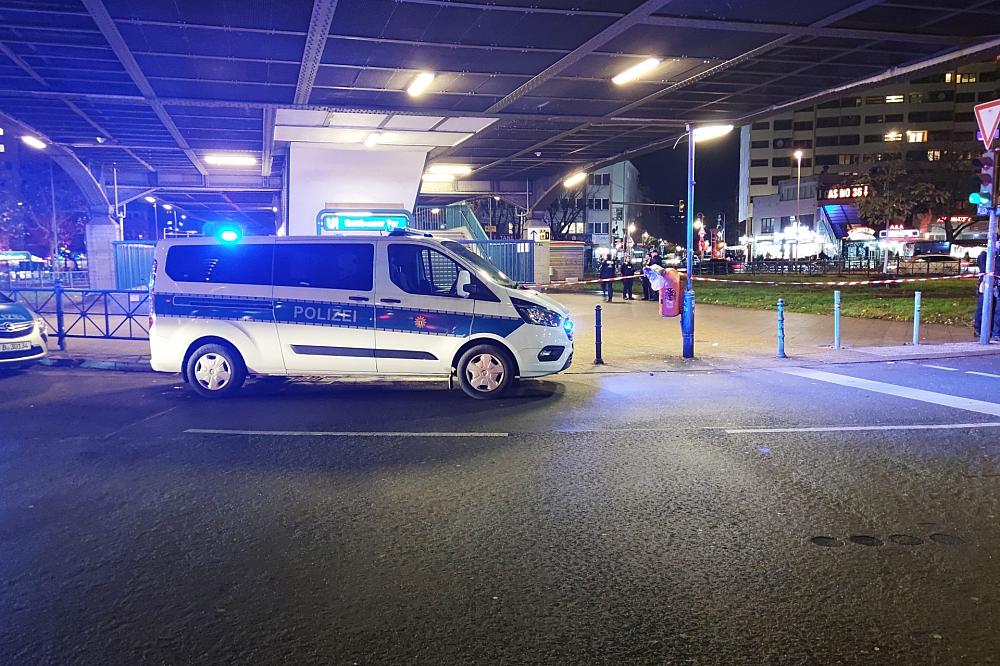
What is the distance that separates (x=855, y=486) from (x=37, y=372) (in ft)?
39.3

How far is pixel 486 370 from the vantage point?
936cm

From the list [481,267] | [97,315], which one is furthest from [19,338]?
[481,267]

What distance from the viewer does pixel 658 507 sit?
5.17 metres

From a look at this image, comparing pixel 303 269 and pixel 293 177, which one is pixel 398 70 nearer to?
pixel 303 269

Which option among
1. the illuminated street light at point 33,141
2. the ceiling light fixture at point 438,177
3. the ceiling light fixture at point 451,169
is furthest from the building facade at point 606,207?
the illuminated street light at point 33,141

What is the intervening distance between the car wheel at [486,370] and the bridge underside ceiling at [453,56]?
489 cm

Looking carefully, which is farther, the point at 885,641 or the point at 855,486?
the point at 855,486

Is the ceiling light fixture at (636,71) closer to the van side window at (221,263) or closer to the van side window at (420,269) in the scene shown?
the van side window at (420,269)

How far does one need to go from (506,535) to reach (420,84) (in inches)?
463

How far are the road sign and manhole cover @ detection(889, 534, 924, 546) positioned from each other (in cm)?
1060

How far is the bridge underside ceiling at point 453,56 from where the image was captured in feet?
34.9

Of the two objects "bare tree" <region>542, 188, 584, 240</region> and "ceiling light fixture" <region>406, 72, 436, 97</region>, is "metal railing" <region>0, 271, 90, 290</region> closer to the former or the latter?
"ceiling light fixture" <region>406, 72, 436, 97</region>

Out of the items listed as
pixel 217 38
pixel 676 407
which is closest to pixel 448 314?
pixel 676 407

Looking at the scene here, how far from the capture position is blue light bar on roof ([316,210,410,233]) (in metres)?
20.5
